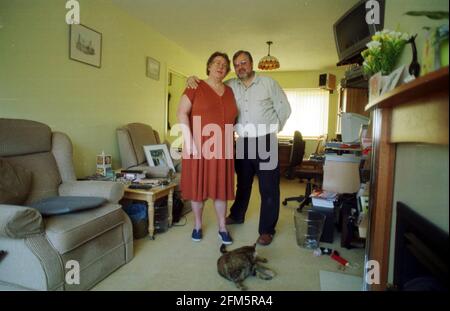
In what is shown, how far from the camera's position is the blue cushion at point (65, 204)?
57.6 inches

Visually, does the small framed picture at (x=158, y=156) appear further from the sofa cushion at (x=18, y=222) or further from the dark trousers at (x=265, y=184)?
the sofa cushion at (x=18, y=222)

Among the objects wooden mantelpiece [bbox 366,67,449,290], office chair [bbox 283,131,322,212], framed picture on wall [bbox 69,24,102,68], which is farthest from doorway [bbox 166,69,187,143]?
wooden mantelpiece [bbox 366,67,449,290]

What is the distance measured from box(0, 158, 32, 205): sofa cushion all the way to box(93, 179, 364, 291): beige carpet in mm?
690

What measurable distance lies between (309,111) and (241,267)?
5017 millimetres

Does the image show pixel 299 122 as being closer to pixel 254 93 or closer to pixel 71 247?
pixel 254 93

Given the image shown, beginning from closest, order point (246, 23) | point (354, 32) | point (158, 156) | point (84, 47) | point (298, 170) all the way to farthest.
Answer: point (354, 32) → point (84, 47) → point (158, 156) → point (246, 23) → point (298, 170)

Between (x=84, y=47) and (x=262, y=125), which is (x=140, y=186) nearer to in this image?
(x=262, y=125)

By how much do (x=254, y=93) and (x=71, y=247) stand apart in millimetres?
1594

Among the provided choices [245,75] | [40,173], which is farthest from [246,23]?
[40,173]

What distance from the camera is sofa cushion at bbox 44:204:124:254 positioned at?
4.41ft

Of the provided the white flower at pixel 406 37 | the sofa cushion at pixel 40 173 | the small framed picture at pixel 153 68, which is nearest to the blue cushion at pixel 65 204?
the sofa cushion at pixel 40 173

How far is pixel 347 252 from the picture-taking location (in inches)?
83.0

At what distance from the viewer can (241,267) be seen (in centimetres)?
161

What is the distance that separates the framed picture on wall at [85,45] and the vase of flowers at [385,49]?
7.84 feet
